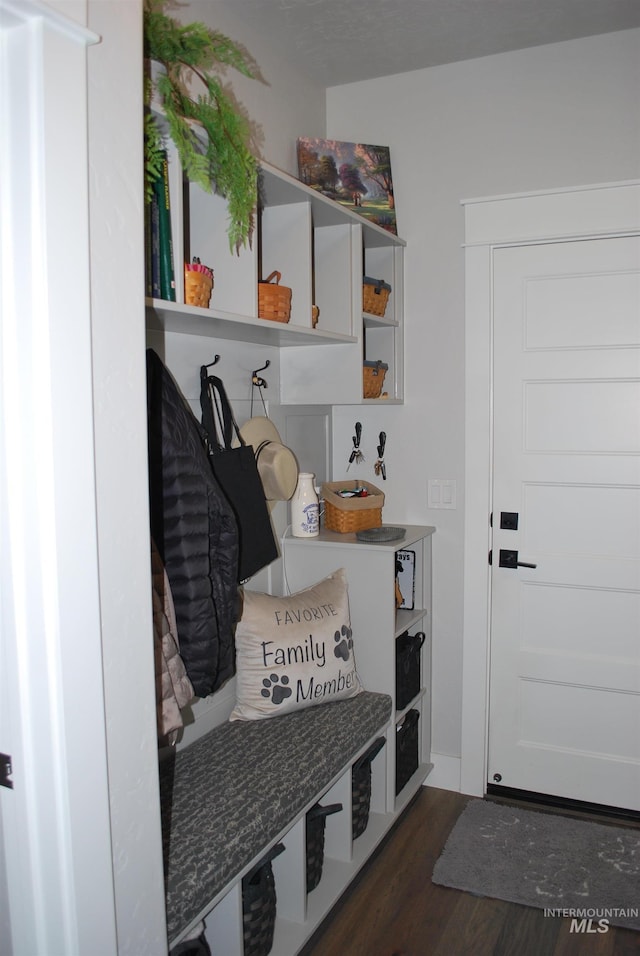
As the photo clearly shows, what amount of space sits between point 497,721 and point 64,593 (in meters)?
2.26

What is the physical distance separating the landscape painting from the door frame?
32 centimetres

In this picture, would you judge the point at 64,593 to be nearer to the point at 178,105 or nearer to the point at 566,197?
the point at 178,105

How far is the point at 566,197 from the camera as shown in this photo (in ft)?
8.64

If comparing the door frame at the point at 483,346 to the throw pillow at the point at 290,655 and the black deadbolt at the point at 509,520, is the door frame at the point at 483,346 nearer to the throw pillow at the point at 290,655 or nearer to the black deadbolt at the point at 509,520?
the black deadbolt at the point at 509,520

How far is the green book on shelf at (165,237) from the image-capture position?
62.8 inches

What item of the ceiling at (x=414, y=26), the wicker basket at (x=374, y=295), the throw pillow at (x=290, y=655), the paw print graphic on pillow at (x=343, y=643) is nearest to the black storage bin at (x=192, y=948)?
the throw pillow at (x=290, y=655)

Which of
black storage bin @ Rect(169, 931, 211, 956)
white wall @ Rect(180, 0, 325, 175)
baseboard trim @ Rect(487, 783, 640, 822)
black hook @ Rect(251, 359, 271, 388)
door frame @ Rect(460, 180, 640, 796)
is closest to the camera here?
black storage bin @ Rect(169, 931, 211, 956)

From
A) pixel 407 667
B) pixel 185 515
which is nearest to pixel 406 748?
pixel 407 667

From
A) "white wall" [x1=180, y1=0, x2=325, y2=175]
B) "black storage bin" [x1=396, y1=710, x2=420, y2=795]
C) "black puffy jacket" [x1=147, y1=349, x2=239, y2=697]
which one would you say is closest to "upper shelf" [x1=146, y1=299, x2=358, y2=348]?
"black puffy jacket" [x1=147, y1=349, x2=239, y2=697]

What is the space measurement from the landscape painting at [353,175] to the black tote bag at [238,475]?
0.98 m

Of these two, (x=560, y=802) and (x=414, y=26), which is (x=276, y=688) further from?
(x=414, y=26)

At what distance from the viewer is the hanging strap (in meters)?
2.17

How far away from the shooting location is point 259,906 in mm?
1822

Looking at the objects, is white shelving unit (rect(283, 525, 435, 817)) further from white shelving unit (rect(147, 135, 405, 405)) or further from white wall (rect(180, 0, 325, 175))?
white wall (rect(180, 0, 325, 175))
